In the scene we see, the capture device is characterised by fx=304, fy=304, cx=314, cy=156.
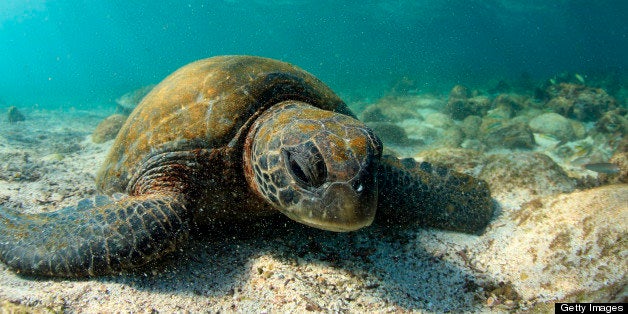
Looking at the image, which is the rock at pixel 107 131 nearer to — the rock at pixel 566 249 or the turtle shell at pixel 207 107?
the turtle shell at pixel 207 107

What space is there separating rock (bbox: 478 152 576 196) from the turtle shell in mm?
2427

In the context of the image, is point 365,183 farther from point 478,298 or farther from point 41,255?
point 41,255

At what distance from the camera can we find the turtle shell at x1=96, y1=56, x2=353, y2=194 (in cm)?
298

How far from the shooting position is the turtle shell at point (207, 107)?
2.98 meters

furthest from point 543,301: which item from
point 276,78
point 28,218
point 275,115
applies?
point 28,218

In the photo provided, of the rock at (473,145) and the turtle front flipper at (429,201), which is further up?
the turtle front flipper at (429,201)

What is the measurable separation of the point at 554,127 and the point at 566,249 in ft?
26.8

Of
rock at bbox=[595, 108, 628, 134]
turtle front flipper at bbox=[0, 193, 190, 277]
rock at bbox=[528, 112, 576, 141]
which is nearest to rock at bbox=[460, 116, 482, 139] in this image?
rock at bbox=[528, 112, 576, 141]

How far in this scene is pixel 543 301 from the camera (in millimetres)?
2264

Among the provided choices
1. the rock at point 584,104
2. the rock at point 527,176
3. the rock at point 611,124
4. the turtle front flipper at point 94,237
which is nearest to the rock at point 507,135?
the rock at point 611,124

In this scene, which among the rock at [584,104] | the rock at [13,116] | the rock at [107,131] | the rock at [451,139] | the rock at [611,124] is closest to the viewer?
the rock at [451,139]

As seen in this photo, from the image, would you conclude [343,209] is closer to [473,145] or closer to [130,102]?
[473,145]

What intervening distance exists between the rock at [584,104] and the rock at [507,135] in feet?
16.2

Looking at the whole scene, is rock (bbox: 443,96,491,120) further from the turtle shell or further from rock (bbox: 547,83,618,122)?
the turtle shell
